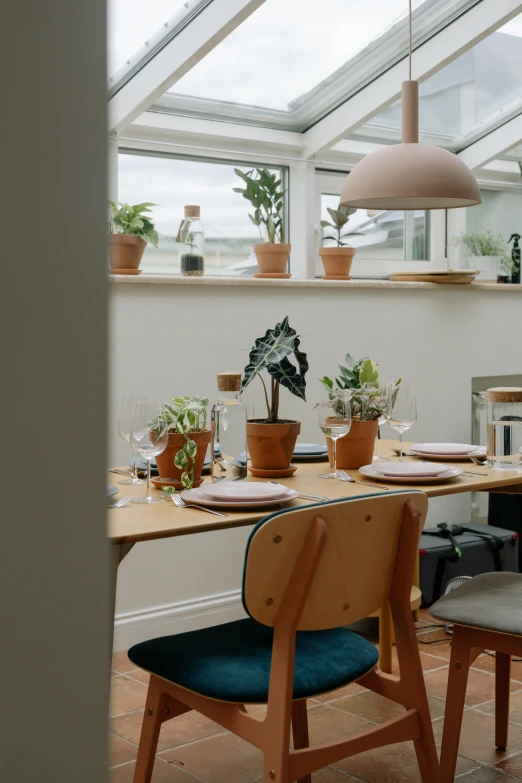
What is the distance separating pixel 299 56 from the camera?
11.0ft

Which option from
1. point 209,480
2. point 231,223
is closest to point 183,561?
point 209,480

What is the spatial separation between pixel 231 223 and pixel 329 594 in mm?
2194

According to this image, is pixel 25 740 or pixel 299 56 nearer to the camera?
pixel 25 740

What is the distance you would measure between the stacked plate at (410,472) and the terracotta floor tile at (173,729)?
2.98 feet

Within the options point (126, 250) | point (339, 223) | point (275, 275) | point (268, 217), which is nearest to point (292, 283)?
point (275, 275)

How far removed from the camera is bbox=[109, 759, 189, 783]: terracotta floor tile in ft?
7.49

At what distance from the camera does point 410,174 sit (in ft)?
7.91

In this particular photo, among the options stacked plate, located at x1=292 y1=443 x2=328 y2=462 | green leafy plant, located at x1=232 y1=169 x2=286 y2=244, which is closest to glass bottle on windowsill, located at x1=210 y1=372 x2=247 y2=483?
stacked plate, located at x1=292 y1=443 x2=328 y2=462

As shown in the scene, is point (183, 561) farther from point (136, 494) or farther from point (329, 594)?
point (329, 594)

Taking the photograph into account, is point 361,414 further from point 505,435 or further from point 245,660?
point 245,660

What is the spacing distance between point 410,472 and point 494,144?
2346mm

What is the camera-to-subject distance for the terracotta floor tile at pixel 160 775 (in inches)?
89.9

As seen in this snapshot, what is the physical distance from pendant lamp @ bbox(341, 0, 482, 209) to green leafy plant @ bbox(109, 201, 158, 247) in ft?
2.96

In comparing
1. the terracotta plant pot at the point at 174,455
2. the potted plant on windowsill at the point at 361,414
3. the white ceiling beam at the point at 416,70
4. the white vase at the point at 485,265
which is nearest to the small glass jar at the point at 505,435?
the potted plant on windowsill at the point at 361,414
